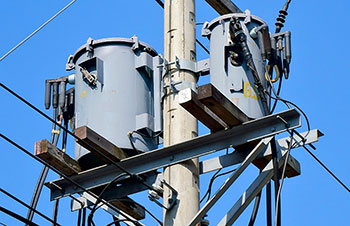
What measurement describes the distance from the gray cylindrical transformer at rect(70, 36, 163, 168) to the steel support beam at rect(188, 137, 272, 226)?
1143 mm

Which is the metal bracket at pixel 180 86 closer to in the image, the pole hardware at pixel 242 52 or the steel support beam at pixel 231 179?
the pole hardware at pixel 242 52

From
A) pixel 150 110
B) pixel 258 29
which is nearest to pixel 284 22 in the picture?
→ pixel 258 29

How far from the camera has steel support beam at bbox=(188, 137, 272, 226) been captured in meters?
8.34

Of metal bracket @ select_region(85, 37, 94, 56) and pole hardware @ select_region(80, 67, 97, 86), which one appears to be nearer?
pole hardware @ select_region(80, 67, 97, 86)

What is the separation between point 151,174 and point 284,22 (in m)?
2.44

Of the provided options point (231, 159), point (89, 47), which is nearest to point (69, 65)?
point (89, 47)

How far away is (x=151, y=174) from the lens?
9250 millimetres

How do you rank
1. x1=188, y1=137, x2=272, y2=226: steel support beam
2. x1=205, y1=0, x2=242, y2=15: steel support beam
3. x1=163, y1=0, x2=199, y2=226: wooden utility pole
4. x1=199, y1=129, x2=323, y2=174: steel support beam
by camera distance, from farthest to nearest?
1. x1=205, y1=0, x2=242, y2=15: steel support beam
2. x1=199, y1=129, x2=323, y2=174: steel support beam
3. x1=163, y1=0, x2=199, y2=226: wooden utility pole
4. x1=188, y1=137, x2=272, y2=226: steel support beam

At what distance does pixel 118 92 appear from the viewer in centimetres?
965

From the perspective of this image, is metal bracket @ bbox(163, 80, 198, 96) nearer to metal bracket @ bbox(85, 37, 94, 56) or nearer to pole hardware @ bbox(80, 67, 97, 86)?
pole hardware @ bbox(80, 67, 97, 86)

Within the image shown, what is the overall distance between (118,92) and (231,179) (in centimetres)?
162

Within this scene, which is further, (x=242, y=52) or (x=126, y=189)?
(x=126, y=189)

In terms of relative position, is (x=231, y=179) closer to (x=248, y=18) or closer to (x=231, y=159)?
(x=231, y=159)

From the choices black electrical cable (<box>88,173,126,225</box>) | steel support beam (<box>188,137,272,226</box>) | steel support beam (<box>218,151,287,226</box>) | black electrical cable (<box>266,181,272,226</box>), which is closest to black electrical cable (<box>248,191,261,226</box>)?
A: black electrical cable (<box>266,181,272,226</box>)
